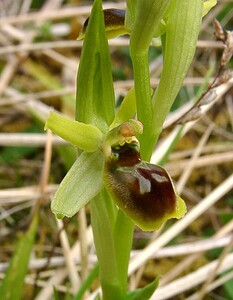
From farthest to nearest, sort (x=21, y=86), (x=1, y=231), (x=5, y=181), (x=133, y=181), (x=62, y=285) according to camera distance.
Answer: (x=21, y=86), (x=5, y=181), (x=1, y=231), (x=62, y=285), (x=133, y=181)

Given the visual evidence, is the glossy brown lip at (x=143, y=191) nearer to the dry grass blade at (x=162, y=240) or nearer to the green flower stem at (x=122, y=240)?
the green flower stem at (x=122, y=240)

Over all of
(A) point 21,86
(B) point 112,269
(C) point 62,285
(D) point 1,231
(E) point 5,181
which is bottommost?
(B) point 112,269

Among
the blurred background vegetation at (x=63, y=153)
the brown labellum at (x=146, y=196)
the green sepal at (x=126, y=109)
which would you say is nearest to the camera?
the brown labellum at (x=146, y=196)

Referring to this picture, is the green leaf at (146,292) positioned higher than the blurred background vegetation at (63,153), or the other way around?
the blurred background vegetation at (63,153)

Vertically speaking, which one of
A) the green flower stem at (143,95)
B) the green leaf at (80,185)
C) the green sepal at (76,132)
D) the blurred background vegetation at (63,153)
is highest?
the blurred background vegetation at (63,153)

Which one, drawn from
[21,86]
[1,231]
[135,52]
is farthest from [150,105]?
[21,86]

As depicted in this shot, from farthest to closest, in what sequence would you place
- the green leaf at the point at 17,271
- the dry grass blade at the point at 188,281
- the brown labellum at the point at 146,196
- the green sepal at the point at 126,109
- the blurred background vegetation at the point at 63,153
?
the blurred background vegetation at the point at 63,153, the dry grass blade at the point at 188,281, the green leaf at the point at 17,271, the green sepal at the point at 126,109, the brown labellum at the point at 146,196

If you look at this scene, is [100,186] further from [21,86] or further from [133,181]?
[21,86]

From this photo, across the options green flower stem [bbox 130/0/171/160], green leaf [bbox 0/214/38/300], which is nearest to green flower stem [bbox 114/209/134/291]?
green flower stem [bbox 130/0/171/160]

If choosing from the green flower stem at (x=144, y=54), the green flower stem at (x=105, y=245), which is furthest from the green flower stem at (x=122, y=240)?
the green flower stem at (x=144, y=54)
